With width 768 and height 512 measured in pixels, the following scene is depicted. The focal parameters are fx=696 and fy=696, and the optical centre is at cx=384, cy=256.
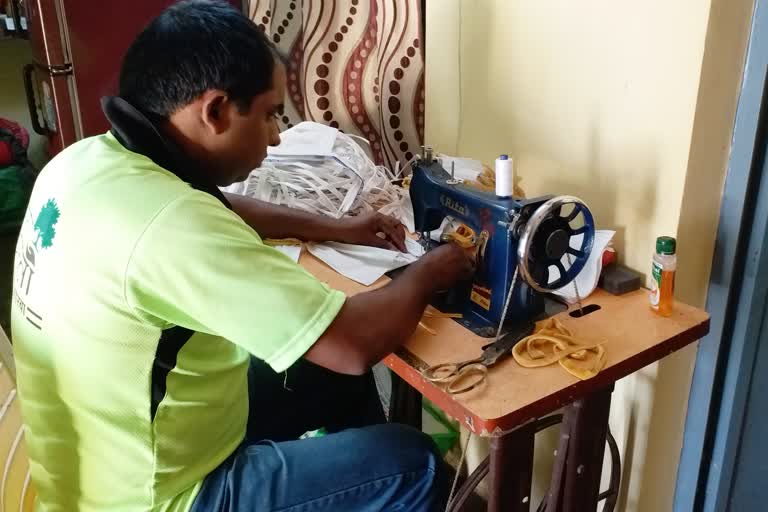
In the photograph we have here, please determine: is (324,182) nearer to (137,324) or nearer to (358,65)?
(358,65)

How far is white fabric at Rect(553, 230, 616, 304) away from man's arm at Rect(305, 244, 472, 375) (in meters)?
0.18

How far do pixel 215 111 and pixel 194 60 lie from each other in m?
0.07

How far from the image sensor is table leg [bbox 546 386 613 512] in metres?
1.06

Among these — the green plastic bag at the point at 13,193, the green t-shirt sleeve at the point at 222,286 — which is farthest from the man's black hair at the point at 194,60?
the green plastic bag at the point at 13,193

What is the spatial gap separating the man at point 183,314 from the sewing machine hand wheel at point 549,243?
119mm

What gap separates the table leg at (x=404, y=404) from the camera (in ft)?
5.32

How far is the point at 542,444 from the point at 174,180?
105 centimetres

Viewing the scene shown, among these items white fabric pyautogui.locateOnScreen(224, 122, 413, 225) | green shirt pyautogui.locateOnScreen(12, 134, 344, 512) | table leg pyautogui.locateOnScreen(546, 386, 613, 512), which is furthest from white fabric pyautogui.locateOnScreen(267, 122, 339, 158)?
table leg pyautogui.locateOnScreen(546, 386, 613, 512)

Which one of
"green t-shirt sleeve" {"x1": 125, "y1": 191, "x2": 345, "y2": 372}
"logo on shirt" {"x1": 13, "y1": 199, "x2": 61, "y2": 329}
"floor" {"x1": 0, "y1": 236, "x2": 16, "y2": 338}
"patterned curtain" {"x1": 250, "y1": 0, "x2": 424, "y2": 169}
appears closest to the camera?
"green t-shirt sleeve" {"x1": 125, "y1": 191, "x2": 345, "y2": 372}

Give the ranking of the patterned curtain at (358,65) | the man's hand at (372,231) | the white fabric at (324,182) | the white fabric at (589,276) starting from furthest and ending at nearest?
the patterned curtain at (358,65), the white fabric at (324,182), the man's hand at (372,231), the white fabric at (589,276)

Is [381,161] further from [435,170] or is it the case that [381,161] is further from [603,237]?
[603,237]

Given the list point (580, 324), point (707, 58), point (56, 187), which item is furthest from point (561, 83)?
point (56, 187)

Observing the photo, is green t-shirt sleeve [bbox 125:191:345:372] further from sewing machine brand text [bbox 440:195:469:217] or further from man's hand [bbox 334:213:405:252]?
man's hand [bbox 334:213:405:252]

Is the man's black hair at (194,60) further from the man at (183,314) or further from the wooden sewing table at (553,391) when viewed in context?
the wooden sewing table at (553,391)
